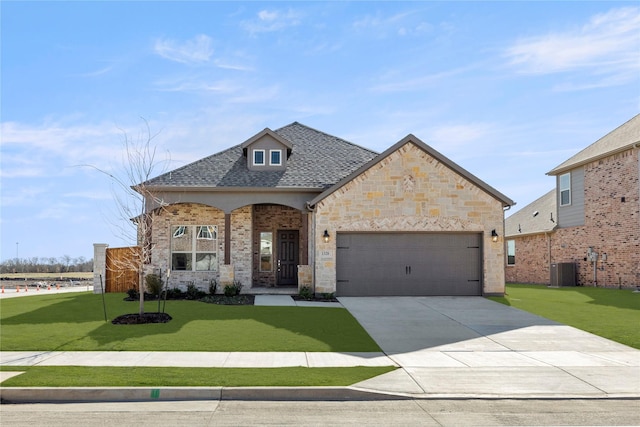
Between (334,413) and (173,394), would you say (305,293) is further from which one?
(334,413)

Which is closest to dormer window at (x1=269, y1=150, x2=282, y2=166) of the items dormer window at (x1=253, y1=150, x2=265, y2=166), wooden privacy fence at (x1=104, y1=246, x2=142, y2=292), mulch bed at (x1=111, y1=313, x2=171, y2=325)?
dormer window at (x1=253, y1=150, x2=265, y2=166)

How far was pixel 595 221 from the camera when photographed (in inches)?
1090

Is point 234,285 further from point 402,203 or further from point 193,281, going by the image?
point 402,203

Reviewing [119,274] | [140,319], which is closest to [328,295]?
[140,319]

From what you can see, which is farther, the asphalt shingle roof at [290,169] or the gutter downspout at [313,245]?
the asphalt shingle roof at [290,169]

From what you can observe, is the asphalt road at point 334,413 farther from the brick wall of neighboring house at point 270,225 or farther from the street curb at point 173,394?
the brick wall of neighboring house at point 270,225

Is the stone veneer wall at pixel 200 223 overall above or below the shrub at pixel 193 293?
above

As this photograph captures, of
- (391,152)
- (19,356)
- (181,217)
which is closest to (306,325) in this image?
(19,356)

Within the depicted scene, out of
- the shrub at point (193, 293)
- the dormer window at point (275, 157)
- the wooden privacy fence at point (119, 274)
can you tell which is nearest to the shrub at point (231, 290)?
the shrub at point (193, 293)

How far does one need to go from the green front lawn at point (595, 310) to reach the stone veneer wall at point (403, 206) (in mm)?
2112

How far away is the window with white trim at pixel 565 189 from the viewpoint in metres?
30.4

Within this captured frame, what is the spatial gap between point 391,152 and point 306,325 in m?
8.48

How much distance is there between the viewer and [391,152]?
64.8 feet

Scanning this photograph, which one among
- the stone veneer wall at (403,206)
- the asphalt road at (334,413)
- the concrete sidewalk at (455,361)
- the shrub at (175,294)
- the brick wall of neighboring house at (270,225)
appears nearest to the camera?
the asphalt road at (334,413)
